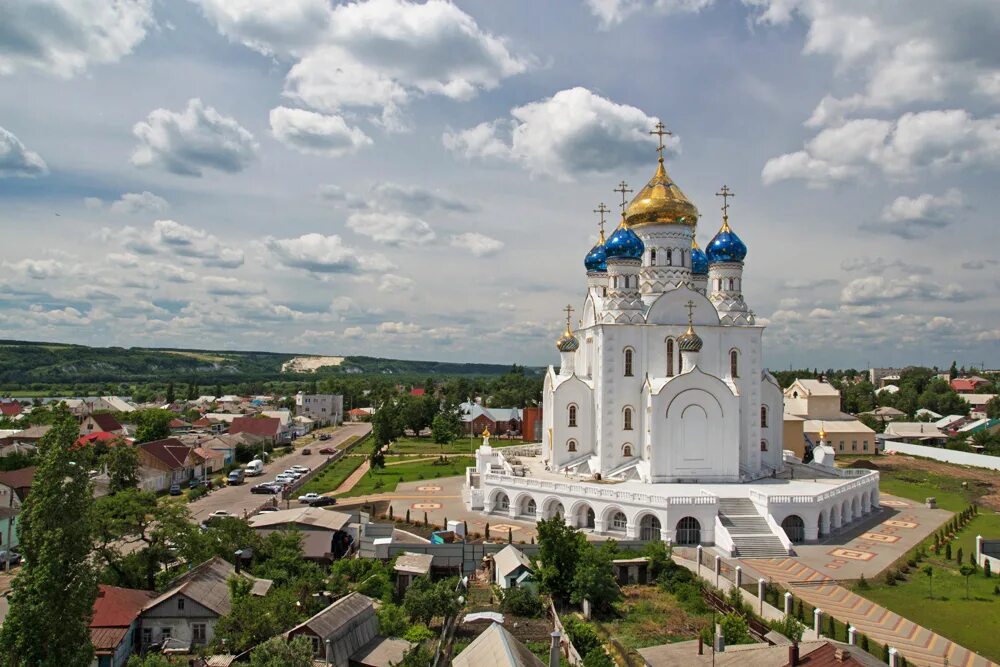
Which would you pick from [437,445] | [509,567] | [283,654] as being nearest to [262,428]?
[437,445]

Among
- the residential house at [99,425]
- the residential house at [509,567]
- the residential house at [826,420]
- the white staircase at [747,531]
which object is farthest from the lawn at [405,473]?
the residential house at [826,420]

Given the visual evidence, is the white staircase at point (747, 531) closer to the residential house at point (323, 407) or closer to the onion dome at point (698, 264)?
the onion dome at point (698, 264)

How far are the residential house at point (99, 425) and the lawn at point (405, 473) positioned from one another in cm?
2389

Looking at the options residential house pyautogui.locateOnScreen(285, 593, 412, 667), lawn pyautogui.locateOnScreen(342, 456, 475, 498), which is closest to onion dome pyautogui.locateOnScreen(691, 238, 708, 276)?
lawn pyautogui.locateOnScreen(342, 456, 475, 498)

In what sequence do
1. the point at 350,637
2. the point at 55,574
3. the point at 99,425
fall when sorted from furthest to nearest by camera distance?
the point at 99,425, the point at 350,637, the point at 55,574

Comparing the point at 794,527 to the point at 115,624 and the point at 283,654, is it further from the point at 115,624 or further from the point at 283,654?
the point at 115,624

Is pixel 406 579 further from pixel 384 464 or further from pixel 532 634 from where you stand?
pixel 384 464

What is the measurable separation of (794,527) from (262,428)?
52184 millimetres

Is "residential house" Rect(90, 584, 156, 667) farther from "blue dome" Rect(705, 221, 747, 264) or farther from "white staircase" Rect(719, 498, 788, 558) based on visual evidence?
"blue dome" Rect(705, 221, 747, 264)

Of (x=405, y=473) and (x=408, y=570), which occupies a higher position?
(x=408, y=570)

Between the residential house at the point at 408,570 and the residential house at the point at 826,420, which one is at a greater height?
the residential house at the point at 826,420

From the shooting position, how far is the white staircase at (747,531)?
28.0 metres

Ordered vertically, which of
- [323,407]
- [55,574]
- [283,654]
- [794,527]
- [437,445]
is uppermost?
[55,574]

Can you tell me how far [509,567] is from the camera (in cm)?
2362
